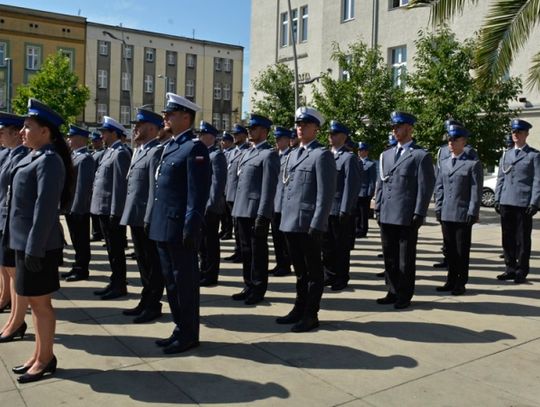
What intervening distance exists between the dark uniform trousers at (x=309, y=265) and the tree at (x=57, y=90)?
33.4 m

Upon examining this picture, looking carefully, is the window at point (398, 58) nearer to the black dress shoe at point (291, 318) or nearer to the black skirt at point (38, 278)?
the black dress shoe at point (291, 318)

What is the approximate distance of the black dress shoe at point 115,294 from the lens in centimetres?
655

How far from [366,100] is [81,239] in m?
11.9

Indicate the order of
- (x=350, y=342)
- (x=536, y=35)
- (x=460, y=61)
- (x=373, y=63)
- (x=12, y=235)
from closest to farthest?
(x=12, y=235) → (x=350, y=342) → (x=460, y=61) → (x=373, y=63) → (x=536, y=35)

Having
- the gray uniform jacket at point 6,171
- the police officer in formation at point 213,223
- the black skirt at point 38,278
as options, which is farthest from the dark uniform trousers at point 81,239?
the black skirt at point 38,278

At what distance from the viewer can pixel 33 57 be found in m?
49.9

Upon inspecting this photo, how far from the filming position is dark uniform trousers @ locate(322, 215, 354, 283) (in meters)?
7.28

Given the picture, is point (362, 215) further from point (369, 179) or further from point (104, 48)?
point (104, 48)

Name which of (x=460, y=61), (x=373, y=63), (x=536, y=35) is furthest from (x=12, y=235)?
(x=536, y=35)

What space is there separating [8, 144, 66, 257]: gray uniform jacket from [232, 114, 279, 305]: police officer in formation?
2.38 meters

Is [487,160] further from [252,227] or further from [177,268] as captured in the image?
[177,268]

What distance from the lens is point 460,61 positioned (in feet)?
49.4

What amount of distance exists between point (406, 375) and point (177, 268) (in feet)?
6.34

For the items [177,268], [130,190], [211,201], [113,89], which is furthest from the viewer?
[113,89]
